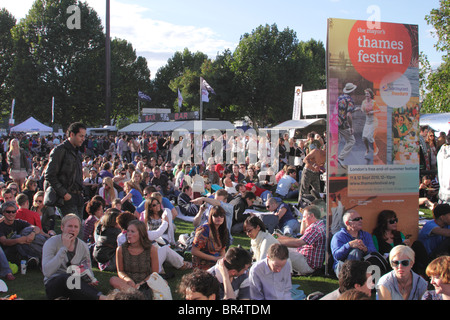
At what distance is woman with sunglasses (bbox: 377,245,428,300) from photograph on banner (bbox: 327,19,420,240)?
65.2 inches

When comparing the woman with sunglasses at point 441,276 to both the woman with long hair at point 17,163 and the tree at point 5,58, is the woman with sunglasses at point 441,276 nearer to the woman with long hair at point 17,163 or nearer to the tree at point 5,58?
the woman with long hair at point 17,163

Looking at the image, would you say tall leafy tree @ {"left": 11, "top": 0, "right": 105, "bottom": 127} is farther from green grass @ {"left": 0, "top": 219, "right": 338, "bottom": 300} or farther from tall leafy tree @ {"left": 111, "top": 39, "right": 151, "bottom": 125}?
green grass @ {"left": 0, "top": 219, "right": 338, "bottom": 300}

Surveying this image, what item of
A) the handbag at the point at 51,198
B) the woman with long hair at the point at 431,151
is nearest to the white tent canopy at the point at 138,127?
the woman with long hair at the point at 431,151

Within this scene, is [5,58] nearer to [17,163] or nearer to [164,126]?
[164,126]

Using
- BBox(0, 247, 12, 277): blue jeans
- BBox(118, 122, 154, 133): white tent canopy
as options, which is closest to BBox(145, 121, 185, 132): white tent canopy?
BBox(118, 122, 154, 133): white tent canopy

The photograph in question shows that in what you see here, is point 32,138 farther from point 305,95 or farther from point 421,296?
point 421,296

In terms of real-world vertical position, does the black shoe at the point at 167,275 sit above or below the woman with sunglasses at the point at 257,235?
below

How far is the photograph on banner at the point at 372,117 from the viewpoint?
5742 mm

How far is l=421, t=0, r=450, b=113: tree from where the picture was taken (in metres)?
20.4

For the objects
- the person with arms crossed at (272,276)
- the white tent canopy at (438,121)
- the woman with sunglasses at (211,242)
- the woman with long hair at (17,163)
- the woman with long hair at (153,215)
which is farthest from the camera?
the white tent canopy at (438,121)

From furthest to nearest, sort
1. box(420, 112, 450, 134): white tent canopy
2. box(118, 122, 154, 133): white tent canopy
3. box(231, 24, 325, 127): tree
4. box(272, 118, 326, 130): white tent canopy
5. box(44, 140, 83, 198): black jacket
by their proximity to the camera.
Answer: box(231, 24, 325, 127): tree → box(118, 122, 154, 133): white tent canopy → box(272, 118, 326, 130): white tent canopy → box(420, 112, 450, 134): white tent canopy → box(44, 140, 83, 198): black jacket

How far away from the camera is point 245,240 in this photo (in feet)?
26.4

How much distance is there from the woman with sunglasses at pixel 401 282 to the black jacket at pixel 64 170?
12.5ft
